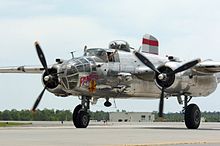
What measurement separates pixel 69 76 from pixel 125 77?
441 cm

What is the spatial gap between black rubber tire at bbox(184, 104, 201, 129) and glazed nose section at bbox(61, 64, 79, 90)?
8.10 meters

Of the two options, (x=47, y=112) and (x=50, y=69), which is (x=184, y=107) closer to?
(x=50, y=69)

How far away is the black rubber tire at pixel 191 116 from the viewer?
36.8m

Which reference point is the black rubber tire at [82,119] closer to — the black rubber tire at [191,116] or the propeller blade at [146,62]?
the propeller blade at [146,62]

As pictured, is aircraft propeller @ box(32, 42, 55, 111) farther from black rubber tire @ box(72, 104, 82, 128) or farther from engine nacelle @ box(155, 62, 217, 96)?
engine nacelle @ box(155, 62, 217, 96)

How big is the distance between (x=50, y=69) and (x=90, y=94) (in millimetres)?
3055

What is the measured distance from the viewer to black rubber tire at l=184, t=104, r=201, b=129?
121 ft

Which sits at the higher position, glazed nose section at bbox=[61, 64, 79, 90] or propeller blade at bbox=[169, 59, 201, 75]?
propeller blade at bbox=[169, 59, 201, 75]

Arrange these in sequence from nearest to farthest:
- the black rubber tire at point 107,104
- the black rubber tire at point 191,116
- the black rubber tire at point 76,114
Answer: the black rubber tire at point 76,114, the black rubber tire at point 191,116, the black rubber tire at point 107,104

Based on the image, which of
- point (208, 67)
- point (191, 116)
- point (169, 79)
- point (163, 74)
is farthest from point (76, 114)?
point (208, 67)

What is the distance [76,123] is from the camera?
3528 centimetres

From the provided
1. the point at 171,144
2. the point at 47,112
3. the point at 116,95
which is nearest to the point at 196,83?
the point at 116,95

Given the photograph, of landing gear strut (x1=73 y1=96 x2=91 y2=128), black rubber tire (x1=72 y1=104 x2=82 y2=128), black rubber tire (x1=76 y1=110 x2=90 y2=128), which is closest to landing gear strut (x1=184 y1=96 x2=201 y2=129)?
landing gear strut (x1=73 y1=96 x2=91 y2=128)

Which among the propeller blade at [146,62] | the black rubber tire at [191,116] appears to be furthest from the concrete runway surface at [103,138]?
the black rubber tire at [191,116]
